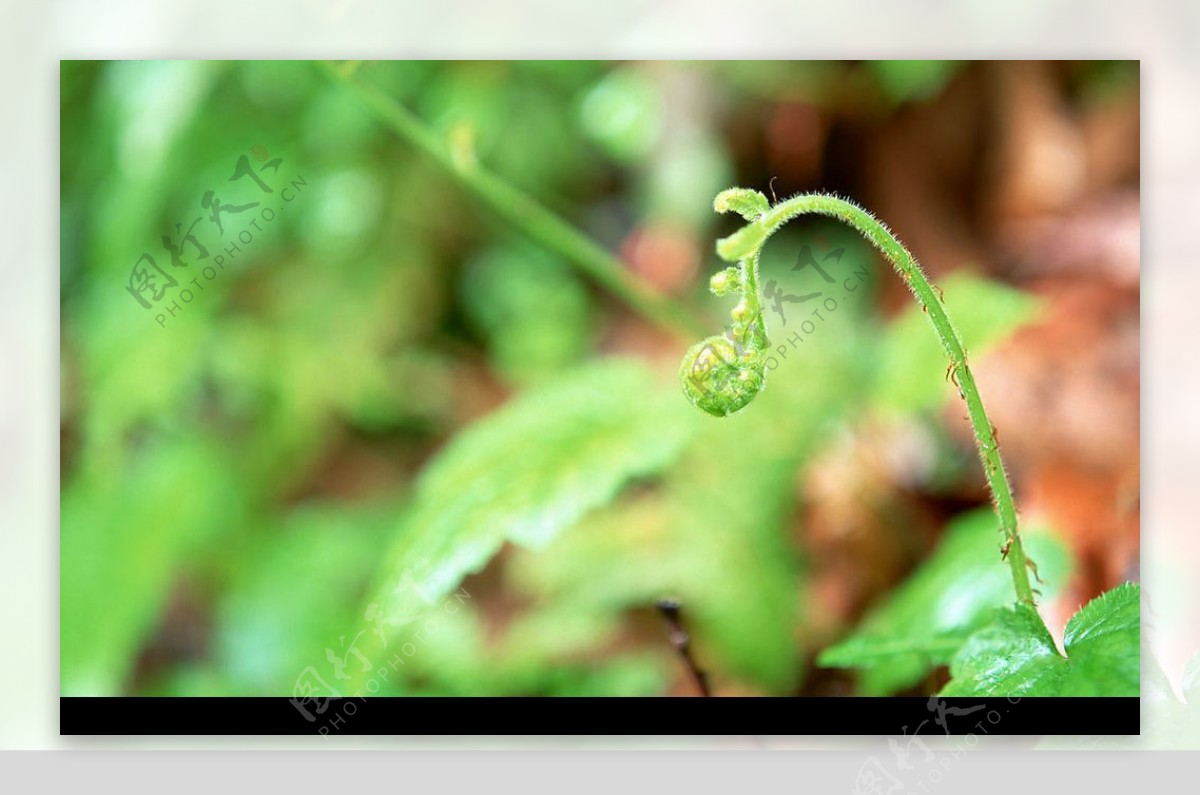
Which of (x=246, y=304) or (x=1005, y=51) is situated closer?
(x=1005, y=51)

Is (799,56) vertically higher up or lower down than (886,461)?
higher up

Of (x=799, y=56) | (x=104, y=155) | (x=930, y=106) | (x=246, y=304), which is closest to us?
(x=799, y=56)

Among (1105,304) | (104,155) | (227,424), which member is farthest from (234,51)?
(1105,304)

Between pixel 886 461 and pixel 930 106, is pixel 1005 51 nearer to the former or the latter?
pixel 930 106

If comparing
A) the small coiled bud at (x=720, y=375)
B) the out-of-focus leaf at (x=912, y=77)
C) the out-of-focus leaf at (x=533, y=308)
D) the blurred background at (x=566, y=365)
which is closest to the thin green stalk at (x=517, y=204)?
the blurred background at (x=566, y=365)

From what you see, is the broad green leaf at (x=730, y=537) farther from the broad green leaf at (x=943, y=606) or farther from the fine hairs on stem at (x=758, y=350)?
the fine hairs on stem at (x=758, y=350)

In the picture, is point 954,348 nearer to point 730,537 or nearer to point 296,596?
point 730,537

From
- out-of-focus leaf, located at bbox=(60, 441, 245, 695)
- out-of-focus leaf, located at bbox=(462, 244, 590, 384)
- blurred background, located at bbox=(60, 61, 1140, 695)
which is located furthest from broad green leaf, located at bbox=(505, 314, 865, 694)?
out-of-focus leaf, located at bbox=(60, 441, 245, 695)

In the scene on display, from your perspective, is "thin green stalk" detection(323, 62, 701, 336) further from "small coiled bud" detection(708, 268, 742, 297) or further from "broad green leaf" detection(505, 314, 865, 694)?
"small coiled bud" detection(708, 268, 742, 297)
